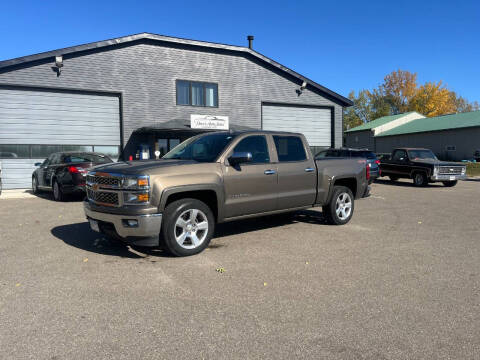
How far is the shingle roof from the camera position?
35.4m

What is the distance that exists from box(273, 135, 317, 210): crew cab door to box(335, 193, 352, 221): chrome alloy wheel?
81 cm

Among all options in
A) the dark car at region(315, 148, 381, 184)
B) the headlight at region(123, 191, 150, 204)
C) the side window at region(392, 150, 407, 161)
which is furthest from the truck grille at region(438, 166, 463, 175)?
the headlight at region(123, 191, 150, 204)

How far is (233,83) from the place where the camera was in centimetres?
2061

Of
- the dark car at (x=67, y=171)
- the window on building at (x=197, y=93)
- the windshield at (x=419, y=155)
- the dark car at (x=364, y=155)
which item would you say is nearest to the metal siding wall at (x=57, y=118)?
the window on building at (x=197, y=93)

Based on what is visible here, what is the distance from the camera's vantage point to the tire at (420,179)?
1617 cm

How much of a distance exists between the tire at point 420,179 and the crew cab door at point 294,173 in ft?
36.6

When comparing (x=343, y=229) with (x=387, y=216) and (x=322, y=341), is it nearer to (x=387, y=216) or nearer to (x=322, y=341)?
(x=387, y=216)

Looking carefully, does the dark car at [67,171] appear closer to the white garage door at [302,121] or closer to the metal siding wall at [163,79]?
the metal siding wall at [163,79]

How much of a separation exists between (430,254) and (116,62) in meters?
16.5

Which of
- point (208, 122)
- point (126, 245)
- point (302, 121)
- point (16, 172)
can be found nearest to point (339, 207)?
point (126, 245)

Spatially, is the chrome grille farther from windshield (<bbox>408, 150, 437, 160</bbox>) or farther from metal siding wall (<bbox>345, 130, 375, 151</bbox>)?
metal siding wall (<bbox>345, 130, 375, 151</bbox>)

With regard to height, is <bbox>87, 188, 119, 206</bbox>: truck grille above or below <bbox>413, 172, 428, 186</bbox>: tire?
above

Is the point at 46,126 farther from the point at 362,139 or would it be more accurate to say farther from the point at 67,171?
the point at 362,139

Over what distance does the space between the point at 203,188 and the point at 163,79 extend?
48.8ft
